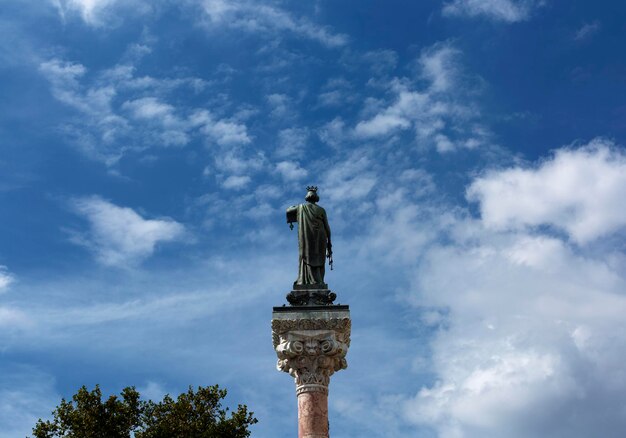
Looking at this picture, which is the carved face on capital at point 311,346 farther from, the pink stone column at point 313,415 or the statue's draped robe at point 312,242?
the statue's draped robe at point 312,242

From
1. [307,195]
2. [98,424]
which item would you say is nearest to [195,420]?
[98,424]

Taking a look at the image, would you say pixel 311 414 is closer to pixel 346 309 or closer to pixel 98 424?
pixel 346 309

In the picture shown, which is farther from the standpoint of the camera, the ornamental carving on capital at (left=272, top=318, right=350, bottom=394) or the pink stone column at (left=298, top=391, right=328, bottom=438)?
the ornamental carving on capital at (left=272, top=318, right=350, bottom=394)

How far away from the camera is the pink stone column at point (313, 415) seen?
19969 mm

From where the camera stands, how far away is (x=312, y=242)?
22.6m

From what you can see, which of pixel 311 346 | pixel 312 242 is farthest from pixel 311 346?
pixel 312 242

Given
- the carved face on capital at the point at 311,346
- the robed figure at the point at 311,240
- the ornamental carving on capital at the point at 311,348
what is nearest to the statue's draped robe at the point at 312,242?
the robed figure at the point at 311,240

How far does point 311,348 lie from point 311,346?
49 millimetres

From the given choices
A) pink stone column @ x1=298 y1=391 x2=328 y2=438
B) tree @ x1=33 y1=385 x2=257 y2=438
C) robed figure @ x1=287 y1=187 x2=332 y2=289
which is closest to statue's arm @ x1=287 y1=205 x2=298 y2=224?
robed figure @ x1=287 y1=187 x2=332 y2=289

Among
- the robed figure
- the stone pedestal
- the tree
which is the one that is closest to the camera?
the stone pedestal

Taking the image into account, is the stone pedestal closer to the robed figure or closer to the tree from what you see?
the robed figure

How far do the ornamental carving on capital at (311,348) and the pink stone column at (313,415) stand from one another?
0.58ft

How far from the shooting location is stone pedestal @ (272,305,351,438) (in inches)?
805

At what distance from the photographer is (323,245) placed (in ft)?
74.5
